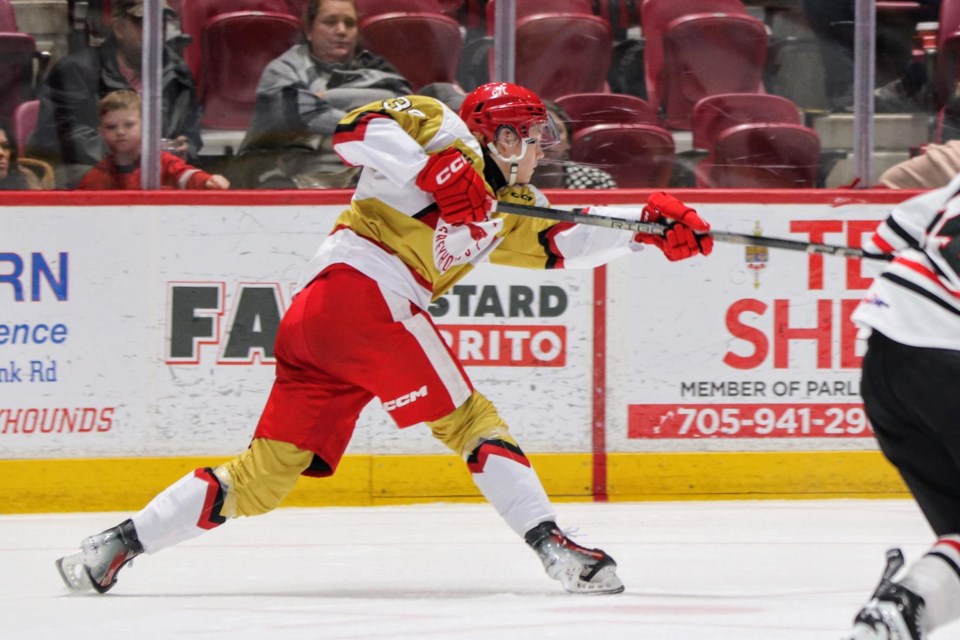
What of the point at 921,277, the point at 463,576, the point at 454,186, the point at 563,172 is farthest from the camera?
the point at 563,172

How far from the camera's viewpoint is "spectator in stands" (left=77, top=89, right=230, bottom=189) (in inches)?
184

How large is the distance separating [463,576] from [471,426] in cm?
47

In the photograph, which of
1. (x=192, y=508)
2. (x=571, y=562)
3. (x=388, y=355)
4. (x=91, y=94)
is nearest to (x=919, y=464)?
(x=571, y=562)

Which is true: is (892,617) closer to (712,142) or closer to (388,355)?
(388,355)

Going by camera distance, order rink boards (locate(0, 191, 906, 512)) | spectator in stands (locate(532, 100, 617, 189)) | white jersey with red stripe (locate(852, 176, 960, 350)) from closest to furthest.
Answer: white jersey with red stripe (locate(852, 176, 960, 350)) → rink boards (locate(0, 191, 906, 512)) → spectator in stands (locate(532, 100, 617, 189))

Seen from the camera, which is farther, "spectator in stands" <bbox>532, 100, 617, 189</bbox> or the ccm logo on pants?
"spectator in stands" <bbox>532, 100, 617, 189</bbox>

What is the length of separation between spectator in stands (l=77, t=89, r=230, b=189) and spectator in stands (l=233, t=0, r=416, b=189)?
0.50 feet

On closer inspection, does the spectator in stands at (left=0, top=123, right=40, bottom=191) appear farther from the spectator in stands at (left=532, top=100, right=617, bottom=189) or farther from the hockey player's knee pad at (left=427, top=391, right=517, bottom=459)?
the hockey player's knee pad at (left=427, top=391, right=517, bottom=459)

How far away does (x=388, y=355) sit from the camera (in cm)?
321

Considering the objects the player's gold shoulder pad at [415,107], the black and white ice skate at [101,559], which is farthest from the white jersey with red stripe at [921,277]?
the black and white ice skate at [101,559]

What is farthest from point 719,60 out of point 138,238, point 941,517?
point 941,517

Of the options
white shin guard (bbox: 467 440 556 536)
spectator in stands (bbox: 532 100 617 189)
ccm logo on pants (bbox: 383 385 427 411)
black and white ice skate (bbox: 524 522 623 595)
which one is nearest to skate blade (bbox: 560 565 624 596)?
black and white ice skate (bbox: 524 522 623 595)

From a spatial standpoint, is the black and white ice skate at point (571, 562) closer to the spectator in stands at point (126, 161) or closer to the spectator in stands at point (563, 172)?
the spectator in stands at point (563, 172)

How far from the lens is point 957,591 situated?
2168 millimetres
